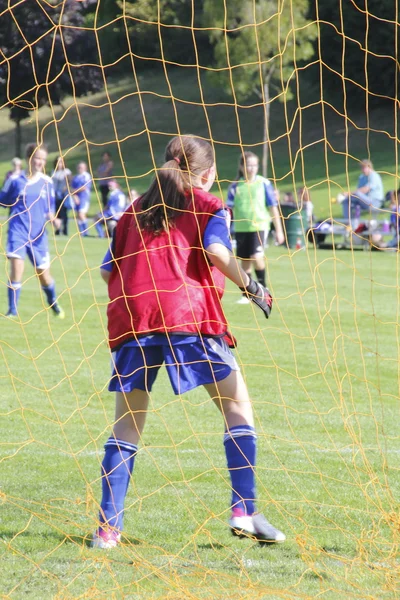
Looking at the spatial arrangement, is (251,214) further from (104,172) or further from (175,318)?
(104,172)

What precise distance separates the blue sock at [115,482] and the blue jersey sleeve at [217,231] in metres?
0.92

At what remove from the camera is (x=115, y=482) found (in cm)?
396

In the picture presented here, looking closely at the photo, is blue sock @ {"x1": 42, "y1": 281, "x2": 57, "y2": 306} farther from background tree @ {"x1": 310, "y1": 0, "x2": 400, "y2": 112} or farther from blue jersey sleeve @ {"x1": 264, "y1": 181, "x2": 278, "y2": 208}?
background tree @ {"x1": 310, "y1": 0, "x2": 400, "y2": 112}

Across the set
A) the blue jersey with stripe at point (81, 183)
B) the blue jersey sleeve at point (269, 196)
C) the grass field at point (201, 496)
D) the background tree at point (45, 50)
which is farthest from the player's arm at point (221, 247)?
the blue jersey with stripe at point (81, 183)

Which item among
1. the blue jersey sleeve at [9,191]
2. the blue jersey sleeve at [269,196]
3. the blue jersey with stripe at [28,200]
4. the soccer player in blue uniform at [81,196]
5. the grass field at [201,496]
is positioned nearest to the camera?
the grass field at [201,496]

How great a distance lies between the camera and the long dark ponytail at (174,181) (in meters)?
3.94

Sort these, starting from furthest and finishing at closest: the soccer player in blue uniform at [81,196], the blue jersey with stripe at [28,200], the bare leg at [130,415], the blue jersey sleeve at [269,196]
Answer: the soccer player in blue uniform at [81,196] → the blue jersey sleeve at [269,196] → the blue jersey with stripe at [28,200] → the bare leg at [130,415]

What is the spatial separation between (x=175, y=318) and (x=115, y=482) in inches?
28.7

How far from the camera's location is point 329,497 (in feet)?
15.2

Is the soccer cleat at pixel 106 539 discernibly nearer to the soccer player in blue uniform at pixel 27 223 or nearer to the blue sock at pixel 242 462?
the blue sock at pixel 242 462

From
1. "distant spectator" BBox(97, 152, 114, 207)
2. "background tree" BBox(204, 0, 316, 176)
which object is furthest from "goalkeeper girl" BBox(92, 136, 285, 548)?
"distant spectator" BBox(97, 152, 114, 207)

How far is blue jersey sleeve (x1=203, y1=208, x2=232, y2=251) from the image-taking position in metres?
3.91

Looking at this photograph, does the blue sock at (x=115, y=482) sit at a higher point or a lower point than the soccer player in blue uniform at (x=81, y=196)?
higher

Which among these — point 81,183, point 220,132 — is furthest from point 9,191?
point 220,132
